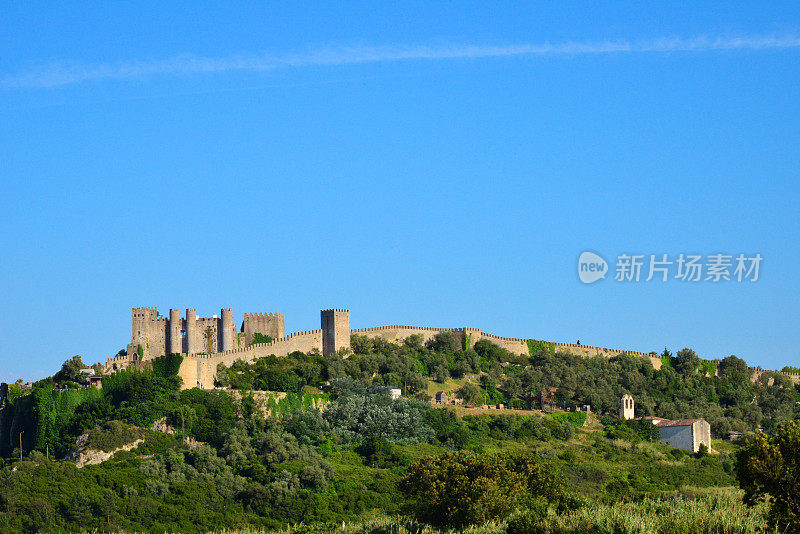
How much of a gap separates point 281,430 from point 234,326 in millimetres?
11696

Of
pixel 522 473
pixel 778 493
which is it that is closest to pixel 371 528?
pixel 522 473

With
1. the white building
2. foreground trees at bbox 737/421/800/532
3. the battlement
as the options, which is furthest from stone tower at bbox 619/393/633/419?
foreground trees at bbox 737/421/800/532

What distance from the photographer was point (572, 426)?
187ft

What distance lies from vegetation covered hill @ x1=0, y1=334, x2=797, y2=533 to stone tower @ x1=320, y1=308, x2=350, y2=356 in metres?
0.84

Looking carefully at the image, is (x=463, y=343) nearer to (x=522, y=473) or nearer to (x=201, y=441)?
(x=201, y=441)

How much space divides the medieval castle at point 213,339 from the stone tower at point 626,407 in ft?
44.8

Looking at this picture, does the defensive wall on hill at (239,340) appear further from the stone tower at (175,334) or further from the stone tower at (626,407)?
the stone tower at (626,407)

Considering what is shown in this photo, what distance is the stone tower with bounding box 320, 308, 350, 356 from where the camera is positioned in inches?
2420

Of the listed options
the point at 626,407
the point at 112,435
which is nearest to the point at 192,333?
the point at 112,435

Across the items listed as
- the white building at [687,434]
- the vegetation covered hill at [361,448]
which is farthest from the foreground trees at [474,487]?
the white building at [687,434]

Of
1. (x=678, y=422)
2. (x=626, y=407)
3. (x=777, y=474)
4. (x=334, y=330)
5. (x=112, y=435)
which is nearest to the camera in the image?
(x=777, y=474)

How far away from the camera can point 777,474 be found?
2503 cm

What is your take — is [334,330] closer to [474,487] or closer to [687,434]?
[687,434]

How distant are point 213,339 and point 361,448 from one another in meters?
12.6
